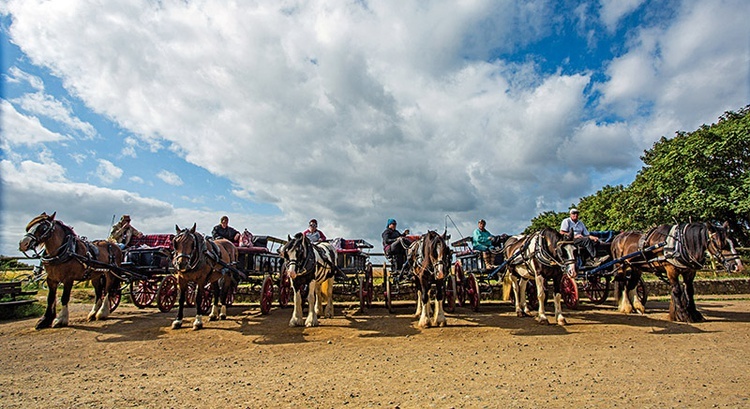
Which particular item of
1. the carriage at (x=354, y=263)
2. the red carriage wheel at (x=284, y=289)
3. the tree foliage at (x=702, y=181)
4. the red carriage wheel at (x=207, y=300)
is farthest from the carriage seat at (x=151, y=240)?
the tree foliage at (x=702, y=181)

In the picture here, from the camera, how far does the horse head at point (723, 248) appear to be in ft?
26.2

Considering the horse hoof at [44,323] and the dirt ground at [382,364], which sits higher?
the horse hoof at [44,323]

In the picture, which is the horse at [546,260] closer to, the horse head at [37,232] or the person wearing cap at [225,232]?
the person wearing cap at [225,232]

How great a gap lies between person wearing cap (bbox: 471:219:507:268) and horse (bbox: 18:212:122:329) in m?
10.5

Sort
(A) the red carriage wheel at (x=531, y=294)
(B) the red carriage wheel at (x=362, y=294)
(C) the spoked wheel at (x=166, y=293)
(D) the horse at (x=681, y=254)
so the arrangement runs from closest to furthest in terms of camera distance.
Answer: (D) the horse at (x=681, y=254)
(C) the spoked wheel at (x=166, y=293)
(B) the red carriage wheel at (x=362, y=294)
(A) the red carriage wheel at (x=531, y=294)

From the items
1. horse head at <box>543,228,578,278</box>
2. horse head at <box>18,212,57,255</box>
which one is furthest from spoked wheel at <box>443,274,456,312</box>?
horse head at <box>18,212,57,255</box>

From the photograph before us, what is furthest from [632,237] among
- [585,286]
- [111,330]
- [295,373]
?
[111,330]

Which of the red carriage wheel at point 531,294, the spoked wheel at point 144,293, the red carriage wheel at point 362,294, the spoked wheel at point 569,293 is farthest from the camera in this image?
the spoked wheel at point 144,293

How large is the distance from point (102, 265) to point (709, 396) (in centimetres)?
1203

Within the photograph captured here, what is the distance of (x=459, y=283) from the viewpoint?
41.4ft

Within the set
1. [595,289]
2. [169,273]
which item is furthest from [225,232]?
[595,289]

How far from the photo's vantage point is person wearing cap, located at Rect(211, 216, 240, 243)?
40.9ft

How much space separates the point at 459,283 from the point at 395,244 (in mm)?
2919

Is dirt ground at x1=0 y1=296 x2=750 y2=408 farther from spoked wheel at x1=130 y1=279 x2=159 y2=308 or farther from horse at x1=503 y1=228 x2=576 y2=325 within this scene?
spoked wheel at x1=130 y1=279 x2=159 y2=308
